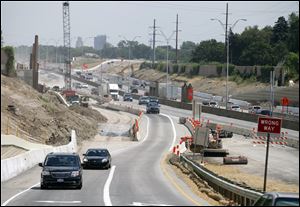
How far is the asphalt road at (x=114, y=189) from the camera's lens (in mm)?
24594

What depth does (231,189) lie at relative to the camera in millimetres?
26844

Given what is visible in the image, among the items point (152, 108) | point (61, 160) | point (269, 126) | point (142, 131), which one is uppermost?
point (269, 126)

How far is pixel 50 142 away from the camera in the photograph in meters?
65.0

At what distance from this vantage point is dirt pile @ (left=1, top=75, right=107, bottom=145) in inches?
2571

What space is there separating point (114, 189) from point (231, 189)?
18.4ft

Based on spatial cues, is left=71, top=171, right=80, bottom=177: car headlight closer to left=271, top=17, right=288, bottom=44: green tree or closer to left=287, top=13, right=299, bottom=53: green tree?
left=287, top=13, right=299, bottom=53: green tree

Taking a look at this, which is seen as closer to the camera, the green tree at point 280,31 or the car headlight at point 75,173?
the car headlight at point 75,173

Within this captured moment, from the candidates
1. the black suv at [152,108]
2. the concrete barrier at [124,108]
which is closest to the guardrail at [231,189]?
the black suv at [152,108]

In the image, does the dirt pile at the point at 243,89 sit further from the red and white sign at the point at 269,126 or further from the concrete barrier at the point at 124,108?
the red and white sign at the point at 269,126

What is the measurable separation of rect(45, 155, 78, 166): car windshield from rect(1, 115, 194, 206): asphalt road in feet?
3.88

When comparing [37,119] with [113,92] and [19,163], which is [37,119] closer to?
[19,163]

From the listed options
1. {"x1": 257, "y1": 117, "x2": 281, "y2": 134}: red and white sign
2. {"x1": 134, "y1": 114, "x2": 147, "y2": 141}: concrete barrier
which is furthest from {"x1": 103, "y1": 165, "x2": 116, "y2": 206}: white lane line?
{"x1": 134, "y1": 114, "x2": 147, "y2": 141}: concrete barrier

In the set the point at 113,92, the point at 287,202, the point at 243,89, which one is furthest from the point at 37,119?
the point at 113,92

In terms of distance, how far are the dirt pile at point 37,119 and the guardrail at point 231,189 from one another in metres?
26.1
